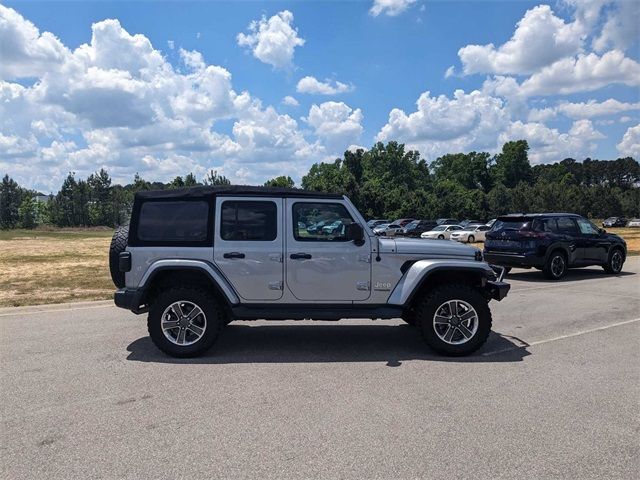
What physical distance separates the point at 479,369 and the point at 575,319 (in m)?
3.64

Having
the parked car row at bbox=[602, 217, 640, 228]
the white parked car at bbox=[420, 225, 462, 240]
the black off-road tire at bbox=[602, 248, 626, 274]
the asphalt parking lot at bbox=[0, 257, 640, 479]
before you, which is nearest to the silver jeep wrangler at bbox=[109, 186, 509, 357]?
the asphalt parking lot at bbox=[0, 257, 640, 479]

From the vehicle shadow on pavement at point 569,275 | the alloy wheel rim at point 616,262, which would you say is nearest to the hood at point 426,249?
the vehicle shadow on pavement at point 569,275

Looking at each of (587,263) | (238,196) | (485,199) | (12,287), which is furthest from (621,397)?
(485,199)

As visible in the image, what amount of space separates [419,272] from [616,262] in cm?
1129

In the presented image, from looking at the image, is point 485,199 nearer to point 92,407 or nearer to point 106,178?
point 106,178

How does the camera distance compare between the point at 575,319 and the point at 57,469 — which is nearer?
the point at 57,469

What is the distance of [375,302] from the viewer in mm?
5918

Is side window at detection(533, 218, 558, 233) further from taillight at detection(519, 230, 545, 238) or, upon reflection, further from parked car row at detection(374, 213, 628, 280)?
taillight at detection(519, 230, 545, 238)

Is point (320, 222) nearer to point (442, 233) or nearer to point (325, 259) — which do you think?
point (325, 259)

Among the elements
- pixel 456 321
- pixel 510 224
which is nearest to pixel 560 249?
pixel 510 224

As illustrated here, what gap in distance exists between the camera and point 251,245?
19.3ft

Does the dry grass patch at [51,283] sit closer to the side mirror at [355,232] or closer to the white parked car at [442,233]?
the side mirror at [355,232]

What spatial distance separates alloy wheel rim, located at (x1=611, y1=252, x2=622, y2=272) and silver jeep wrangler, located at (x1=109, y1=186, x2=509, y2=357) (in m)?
10.4

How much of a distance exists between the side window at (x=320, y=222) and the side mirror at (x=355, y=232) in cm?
10
